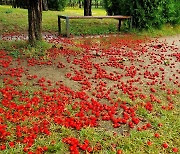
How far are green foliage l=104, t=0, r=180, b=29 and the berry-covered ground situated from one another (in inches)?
199

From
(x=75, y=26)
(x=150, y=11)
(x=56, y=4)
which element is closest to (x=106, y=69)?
(x=75, y=26)

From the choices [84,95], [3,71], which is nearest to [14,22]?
[3,71]

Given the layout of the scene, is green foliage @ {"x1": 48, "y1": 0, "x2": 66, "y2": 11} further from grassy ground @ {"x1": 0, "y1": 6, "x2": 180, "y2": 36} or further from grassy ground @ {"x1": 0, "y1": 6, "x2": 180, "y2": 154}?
grassy ground @ {"x1": 0, "y1": 6, "x2": 180, "y2": 154}

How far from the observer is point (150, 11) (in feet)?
44.7

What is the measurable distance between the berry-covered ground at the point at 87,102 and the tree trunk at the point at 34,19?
2.03 feet

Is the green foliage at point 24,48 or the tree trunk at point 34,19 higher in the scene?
the tree trunk at point 34,19

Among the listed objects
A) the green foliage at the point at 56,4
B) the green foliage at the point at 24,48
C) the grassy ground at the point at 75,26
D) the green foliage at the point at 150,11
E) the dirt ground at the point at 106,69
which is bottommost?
the dirt ground at the point at 106,69

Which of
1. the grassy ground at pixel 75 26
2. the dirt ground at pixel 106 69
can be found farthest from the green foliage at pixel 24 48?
the grassy ground at pixel 75 26

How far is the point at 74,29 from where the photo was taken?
516 inches

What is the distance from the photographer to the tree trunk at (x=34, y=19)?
8.38 m

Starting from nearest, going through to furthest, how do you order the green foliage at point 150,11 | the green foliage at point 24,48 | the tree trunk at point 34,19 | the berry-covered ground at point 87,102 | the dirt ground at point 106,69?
the berry-covered ground at point 87,102 → the dirt ground at point 106,69 → the green foliage at point 24,48 → the tree trunk at point 34,19 → the green foliage at point 150,11

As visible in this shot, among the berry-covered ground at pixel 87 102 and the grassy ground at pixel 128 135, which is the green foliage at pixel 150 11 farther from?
the grassy ground at pixel 128 135

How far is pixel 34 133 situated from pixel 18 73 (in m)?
2.86

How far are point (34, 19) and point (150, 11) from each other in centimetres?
733
